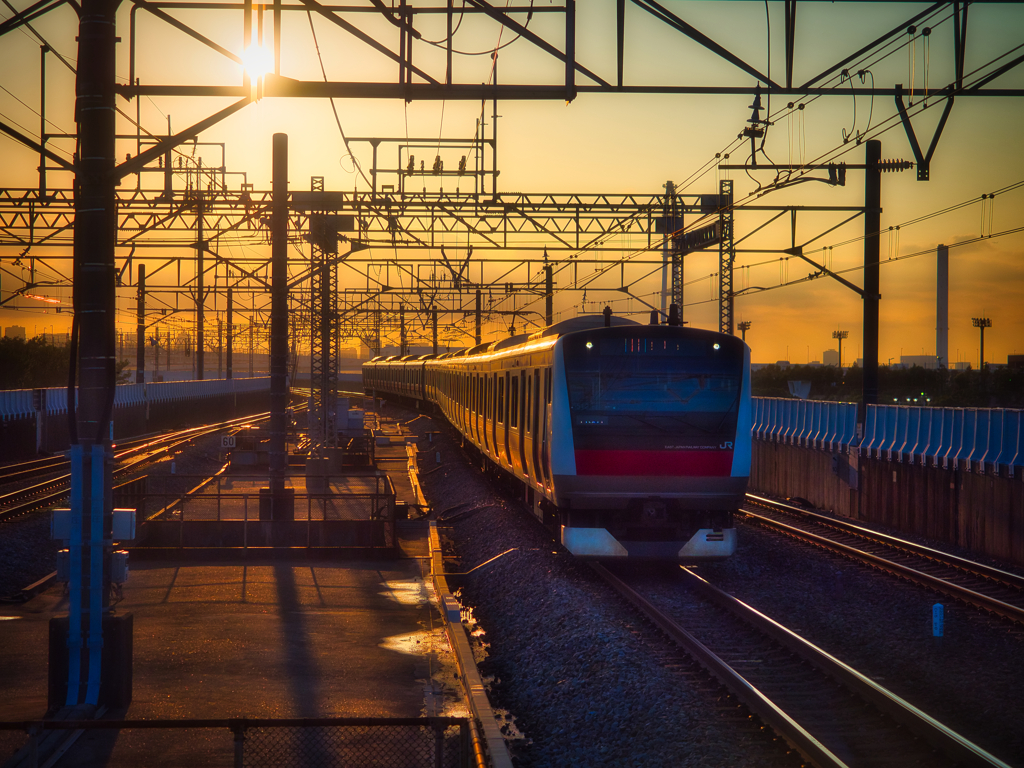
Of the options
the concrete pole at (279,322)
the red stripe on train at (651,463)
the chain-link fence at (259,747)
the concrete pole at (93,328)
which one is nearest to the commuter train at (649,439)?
the red stripe on train at (651,463)

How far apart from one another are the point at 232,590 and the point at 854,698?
299 inches

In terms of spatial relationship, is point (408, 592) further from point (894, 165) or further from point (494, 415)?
point (894, 165)

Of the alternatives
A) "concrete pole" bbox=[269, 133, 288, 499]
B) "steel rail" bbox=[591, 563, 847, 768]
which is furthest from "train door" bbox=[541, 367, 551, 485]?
"concrete pole" bbox=[269, 133, 288, 499]

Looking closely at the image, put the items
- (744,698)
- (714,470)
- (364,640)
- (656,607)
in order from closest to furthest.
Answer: (744,698)
(364,640)
(656,607)
(714,470)

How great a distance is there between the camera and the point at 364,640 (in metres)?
10.0

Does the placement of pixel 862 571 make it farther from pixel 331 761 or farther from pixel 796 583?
pixel 331 761

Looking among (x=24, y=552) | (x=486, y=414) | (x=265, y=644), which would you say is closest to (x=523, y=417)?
(x=486, y=414)

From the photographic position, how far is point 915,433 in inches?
691

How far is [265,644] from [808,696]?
16.3 feet

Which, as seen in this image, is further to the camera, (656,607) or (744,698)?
(656,607)

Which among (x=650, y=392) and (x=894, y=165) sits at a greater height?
(x=894, y=165)

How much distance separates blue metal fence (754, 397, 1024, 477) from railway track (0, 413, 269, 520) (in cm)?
1550

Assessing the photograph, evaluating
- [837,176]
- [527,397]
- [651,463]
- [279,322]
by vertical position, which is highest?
[837,176]

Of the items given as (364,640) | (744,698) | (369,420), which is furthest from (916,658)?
(369,420)
